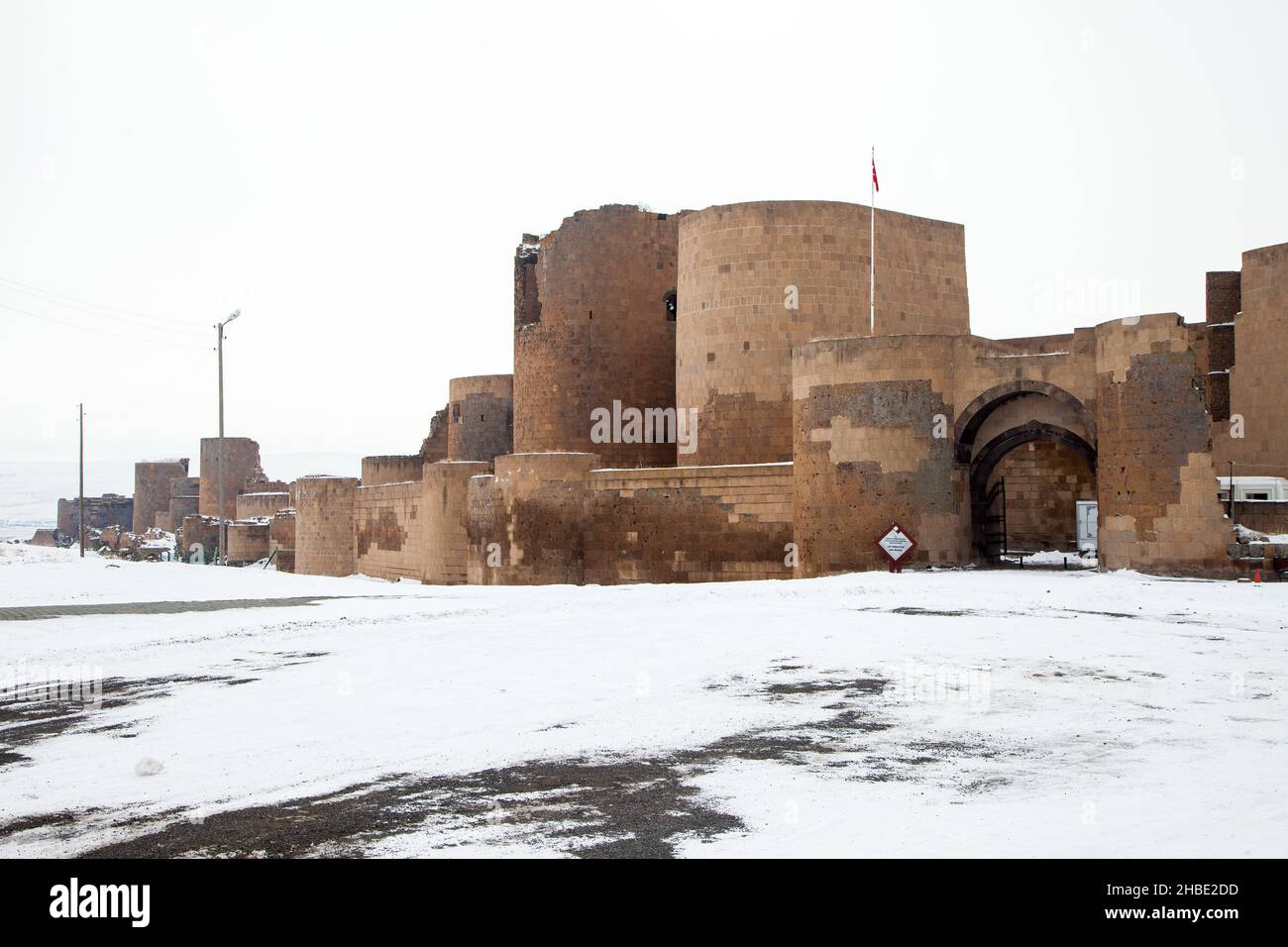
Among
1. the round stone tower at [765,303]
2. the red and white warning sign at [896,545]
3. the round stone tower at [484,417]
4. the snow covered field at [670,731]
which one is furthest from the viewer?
the round stone tower at [484,417]

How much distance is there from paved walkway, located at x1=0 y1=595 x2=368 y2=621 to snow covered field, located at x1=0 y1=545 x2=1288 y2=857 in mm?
1288

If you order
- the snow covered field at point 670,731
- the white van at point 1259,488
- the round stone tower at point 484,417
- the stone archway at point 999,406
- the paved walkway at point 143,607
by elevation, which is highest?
the round stone tower at point 484,417

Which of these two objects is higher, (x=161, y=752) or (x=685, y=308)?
(x=685, y=308)

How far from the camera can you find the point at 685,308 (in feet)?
102

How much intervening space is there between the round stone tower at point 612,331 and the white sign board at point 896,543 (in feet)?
46.5

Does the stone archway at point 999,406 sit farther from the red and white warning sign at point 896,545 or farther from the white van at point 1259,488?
the white van at point 1259,488

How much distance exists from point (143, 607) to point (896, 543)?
40.8ft

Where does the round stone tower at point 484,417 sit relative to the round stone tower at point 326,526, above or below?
above

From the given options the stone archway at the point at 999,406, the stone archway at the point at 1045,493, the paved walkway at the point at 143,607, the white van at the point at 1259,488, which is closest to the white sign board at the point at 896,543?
the stone archway at the point at 999,406

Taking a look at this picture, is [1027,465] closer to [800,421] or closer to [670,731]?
[800,421]

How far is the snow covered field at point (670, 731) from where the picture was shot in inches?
263

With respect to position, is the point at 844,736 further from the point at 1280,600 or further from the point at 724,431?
the point at 724,431
